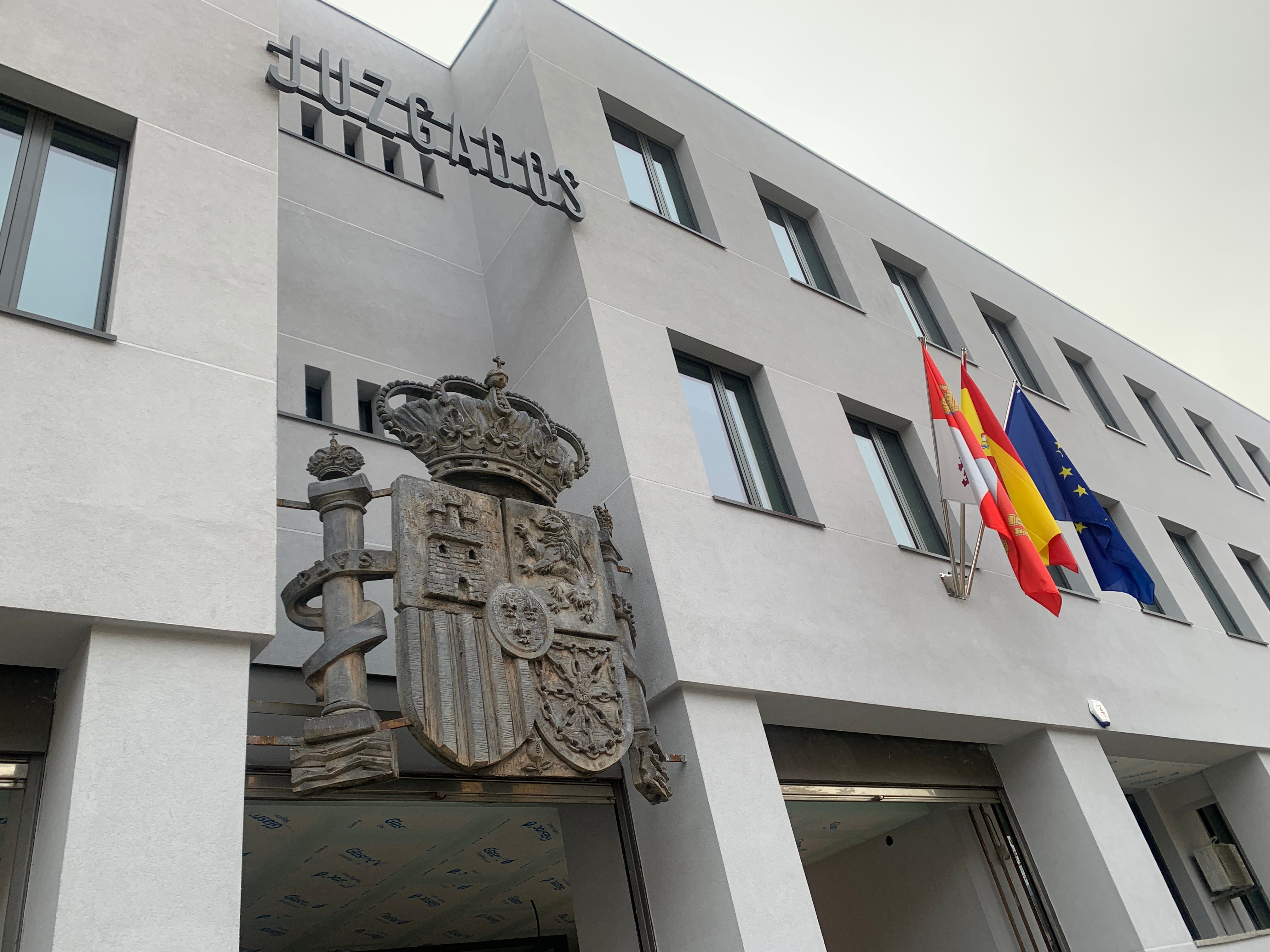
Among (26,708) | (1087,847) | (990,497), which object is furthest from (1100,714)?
(26,708)

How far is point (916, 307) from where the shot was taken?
1224 centimetres

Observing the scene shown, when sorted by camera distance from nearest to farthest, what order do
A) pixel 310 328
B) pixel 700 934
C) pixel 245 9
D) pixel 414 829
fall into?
1. pixel 700 934
2. pixel 245 9
3. pixel 414 829
4. pixel 310 328

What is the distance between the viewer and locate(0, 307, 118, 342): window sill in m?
4.35

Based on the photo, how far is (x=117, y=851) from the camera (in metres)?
3.45

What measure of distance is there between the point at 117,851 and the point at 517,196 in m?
6.93

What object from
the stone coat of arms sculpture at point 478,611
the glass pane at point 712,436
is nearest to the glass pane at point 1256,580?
the glass pane at point 712,436

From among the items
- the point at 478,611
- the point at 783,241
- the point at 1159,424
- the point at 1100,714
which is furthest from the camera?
the point at 1159,424

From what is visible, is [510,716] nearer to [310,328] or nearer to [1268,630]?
[310,328]

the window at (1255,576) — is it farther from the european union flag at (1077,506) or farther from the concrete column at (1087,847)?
the concrete column at (1087,847)

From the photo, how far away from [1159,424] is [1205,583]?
3941 mm

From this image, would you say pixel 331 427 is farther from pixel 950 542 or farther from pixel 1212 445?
pixel 1212 445

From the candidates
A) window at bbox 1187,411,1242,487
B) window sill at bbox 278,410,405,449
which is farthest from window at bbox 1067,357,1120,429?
window sill at bbox 278,410,405,449

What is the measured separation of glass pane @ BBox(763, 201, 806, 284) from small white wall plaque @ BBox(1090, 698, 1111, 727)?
5.05m

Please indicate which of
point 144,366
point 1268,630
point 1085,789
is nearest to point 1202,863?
point 1268,630
